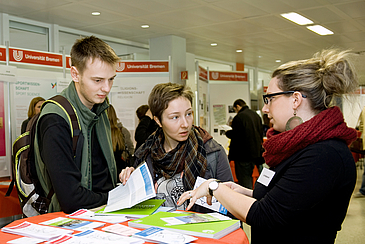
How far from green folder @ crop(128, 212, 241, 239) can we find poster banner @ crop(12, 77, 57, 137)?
13.3ft

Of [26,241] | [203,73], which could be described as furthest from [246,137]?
[26,241]

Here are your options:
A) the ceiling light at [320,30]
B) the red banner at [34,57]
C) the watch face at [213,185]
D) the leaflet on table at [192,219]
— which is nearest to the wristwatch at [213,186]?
the watch face at [213,185]

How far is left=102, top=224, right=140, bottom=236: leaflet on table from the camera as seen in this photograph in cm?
127

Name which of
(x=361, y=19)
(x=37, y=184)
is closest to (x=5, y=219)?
(x=37, y=184)

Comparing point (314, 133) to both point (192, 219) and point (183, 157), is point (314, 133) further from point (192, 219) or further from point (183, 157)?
point (183, 157)

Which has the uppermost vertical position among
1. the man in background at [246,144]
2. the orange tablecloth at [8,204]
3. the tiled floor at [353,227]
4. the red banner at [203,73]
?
the red banner at [203,73]

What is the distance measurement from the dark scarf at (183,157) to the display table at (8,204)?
8.17 ft

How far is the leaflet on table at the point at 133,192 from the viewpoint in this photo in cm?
151

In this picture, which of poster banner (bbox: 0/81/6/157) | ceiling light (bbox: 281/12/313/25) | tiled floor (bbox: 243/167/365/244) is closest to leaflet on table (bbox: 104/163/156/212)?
tiled floor (bbox: 243/167/365/244)

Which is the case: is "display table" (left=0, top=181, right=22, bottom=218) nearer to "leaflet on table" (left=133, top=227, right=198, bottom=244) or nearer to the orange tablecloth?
the orange tablecloth

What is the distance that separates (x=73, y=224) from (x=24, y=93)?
157 inches

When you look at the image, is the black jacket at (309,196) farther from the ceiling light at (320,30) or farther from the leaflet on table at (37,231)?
the ceiling light at (320,30)

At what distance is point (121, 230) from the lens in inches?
51.3

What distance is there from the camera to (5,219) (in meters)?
4.07
